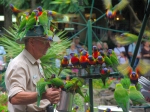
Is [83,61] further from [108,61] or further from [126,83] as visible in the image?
[126,83]

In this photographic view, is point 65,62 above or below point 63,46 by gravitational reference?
below

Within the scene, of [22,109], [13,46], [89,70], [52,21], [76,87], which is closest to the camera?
[76,87]

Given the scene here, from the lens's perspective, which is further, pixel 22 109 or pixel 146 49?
pixel 146 49

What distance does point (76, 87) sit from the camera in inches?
141

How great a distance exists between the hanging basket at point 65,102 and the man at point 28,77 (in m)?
0.04

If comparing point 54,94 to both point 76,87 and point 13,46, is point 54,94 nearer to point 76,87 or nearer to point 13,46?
point 76,87

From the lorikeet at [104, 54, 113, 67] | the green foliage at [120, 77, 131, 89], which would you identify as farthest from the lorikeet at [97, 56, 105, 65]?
the green foliage at [120, 77, 131, 89]

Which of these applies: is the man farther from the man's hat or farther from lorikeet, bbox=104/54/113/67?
lorikeet, bbox=104/54/113/67

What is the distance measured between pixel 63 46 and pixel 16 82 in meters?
3.29

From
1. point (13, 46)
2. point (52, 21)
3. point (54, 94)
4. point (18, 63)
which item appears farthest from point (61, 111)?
point (13, 46)

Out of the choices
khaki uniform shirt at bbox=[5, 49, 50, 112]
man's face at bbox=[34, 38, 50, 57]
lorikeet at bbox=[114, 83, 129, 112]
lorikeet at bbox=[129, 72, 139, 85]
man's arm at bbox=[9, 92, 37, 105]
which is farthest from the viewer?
man's face at bbox=[34, 38, 50, 57]

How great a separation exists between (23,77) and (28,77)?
0.10 m

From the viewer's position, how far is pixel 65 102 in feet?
12.1

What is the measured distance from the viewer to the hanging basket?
364 centimetres
